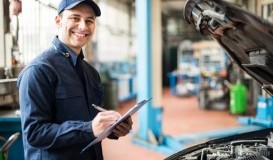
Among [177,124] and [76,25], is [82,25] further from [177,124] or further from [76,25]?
[177,124]

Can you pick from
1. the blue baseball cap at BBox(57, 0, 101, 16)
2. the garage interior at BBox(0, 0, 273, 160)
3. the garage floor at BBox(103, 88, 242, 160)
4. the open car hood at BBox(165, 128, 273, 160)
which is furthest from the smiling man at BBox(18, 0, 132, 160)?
the garage floor at BBox(103, 88, 242, 160)

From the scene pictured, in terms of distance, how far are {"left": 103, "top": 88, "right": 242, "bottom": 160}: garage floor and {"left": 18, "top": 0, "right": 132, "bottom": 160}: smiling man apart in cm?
289

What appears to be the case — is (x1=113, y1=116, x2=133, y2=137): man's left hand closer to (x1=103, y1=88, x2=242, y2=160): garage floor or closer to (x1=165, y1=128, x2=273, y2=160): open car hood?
(x1=165, y1=128, x2=273, y2=160): open car hood

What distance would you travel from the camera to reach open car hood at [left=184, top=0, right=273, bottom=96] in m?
1.17

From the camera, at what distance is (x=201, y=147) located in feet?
6.15

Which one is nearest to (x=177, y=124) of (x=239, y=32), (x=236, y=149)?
(x=236, y=149)

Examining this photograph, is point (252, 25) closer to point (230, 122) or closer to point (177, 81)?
point (230, 122)

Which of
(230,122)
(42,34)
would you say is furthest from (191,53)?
(42,34)

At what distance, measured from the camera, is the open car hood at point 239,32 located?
1.17m

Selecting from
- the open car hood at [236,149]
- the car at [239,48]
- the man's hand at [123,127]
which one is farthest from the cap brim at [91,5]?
the open car hood at [236,149]

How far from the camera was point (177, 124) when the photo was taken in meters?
6.45

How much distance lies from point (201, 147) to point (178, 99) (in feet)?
28.0

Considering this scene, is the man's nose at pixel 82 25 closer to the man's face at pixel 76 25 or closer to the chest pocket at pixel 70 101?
the man's face at pixel 76 25

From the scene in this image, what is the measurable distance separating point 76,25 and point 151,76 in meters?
3.41
